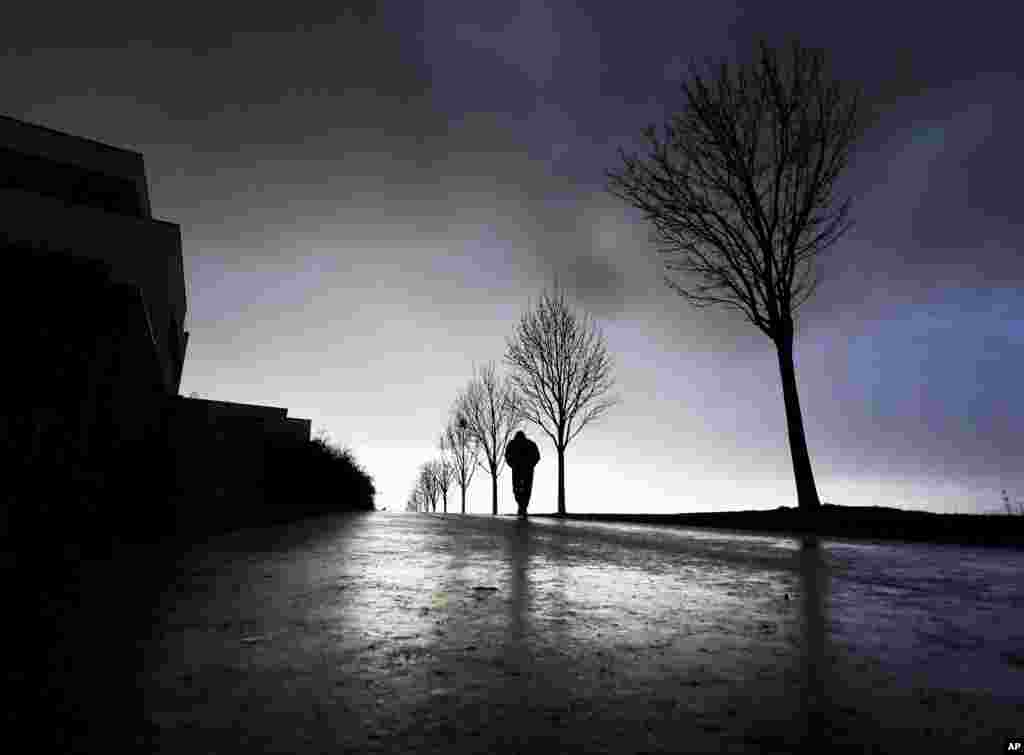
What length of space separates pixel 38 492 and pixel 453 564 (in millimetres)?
3099

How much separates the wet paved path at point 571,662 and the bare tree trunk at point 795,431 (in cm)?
787

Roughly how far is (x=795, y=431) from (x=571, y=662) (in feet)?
34.5

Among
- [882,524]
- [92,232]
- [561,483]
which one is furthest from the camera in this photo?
[561,483]

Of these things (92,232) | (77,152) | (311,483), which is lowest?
(311,483)

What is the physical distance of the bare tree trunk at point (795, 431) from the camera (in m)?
10.1

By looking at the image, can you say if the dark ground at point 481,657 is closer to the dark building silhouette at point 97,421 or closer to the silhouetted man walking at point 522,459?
the dark building silhouette at point 97,421

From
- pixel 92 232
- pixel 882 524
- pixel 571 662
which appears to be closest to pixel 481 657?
pixel 571 662

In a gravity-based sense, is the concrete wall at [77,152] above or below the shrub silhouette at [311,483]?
above

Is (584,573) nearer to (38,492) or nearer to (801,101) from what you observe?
(38,492)

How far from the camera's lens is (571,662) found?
144 centimetres

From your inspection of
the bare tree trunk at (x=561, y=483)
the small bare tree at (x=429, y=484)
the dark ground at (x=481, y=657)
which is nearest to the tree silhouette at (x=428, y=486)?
the small bare tree at (x=429, y=484)

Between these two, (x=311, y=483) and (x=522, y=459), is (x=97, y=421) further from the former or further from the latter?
(x=522, y=459)

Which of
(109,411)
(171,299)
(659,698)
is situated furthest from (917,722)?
(171,299)

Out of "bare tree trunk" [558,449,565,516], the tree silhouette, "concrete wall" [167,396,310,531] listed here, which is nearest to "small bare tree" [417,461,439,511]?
the tree silhouette
